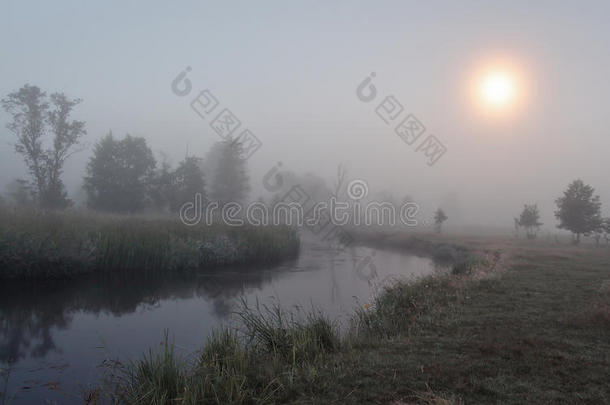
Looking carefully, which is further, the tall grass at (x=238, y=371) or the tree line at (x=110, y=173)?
the tree line at (x=110, y=173)

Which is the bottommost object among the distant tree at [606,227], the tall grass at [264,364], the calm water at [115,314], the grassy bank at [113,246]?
the calm water at [115,314]

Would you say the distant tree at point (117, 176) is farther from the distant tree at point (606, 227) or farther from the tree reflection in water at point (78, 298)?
the distant tree at point (606, 227)

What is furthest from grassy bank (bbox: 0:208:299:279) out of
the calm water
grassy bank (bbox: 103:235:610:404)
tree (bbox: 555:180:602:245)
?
tree (bbox: 555:180:602:245)

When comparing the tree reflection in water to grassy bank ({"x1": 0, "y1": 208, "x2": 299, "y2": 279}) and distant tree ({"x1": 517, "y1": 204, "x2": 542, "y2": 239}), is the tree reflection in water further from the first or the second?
distant tree ({"x1": 517, "y1": 204, "x2": 542, "y2": 239})

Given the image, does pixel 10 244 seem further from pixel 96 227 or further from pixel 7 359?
pixel 7 359

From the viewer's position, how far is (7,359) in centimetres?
684

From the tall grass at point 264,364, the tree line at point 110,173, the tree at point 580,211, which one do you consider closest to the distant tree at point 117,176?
the tree line at point 110,173

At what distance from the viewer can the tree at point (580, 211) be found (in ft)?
103

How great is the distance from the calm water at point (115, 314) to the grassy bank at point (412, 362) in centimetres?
135

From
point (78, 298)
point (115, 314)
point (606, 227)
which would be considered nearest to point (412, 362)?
point (115, 314)

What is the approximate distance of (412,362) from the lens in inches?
198

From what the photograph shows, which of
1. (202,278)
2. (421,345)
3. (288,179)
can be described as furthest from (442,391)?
(288,179)

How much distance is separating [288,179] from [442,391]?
69017 millimetres

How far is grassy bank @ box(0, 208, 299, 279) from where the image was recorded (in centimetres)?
1236
